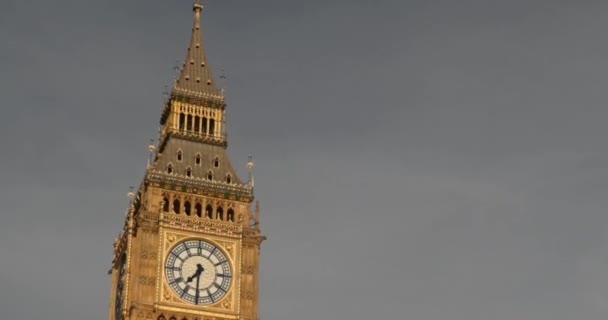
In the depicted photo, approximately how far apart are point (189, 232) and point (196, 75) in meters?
14.3

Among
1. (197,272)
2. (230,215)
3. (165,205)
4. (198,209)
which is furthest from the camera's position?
(230,215)

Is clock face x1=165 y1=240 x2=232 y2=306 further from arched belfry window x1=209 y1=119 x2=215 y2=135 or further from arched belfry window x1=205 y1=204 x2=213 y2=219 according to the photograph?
arched belfry window x1=209 y1=119 x2=215 y2=135

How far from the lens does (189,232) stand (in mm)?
91812

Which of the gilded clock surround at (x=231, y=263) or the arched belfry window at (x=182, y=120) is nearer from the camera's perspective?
the gilded clock surround at (x=231, y=263)

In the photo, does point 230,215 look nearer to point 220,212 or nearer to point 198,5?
point 220,212

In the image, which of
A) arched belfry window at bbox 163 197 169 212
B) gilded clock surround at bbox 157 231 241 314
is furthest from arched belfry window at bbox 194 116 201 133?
gilded clock surround at bbox 157 231 241 314

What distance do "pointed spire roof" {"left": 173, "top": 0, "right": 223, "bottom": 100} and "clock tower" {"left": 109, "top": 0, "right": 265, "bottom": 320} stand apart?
15cm

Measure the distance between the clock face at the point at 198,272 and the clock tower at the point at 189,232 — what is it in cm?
6

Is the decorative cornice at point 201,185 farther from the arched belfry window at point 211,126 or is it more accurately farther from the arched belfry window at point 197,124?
the arched belfry window at point 197,124

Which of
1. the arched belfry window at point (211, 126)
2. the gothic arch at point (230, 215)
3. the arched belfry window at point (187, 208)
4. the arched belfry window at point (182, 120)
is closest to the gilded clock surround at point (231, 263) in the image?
the gothic arch at point (230, 215)

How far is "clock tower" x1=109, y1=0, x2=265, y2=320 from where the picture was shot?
293 feet

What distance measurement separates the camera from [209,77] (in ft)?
332

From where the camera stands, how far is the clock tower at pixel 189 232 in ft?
293

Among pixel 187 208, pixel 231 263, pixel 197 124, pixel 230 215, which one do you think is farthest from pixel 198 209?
pixel 197 124
